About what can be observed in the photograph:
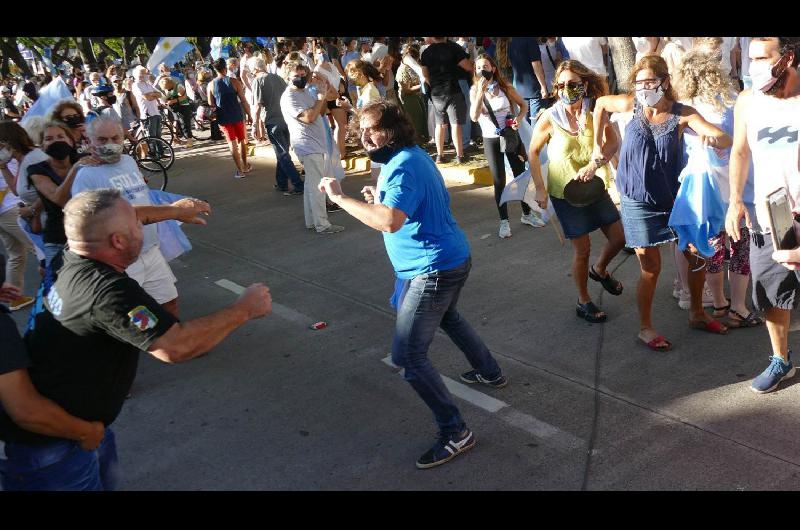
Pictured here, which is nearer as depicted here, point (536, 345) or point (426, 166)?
point (426, 166)

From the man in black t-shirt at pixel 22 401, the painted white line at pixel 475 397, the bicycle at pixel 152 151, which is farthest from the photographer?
the bicycle at pixel 152 151

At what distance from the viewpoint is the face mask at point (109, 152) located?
5016 millimetres

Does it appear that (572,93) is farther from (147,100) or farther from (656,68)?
(147,100)

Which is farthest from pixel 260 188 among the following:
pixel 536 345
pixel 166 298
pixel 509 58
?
pixel 536 345

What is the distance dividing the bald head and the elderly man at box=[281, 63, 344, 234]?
584 cm

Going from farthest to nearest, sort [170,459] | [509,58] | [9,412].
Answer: [509,58] < [170,459] < [9,412]

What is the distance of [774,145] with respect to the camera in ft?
13.0

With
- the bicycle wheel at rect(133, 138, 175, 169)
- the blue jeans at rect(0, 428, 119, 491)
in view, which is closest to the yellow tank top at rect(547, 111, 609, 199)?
the blue jeans at rect(0, 428, 119, 491)

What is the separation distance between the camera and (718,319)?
531cm

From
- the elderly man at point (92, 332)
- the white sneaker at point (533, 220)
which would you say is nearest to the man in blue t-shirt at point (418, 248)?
the elderly man at point (92, 332)

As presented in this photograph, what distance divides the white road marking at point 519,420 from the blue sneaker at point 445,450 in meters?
0.38

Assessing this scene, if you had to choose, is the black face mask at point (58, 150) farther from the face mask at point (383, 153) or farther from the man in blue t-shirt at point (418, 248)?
the face mask at point (383, 153)

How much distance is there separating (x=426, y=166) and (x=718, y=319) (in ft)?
8.35
